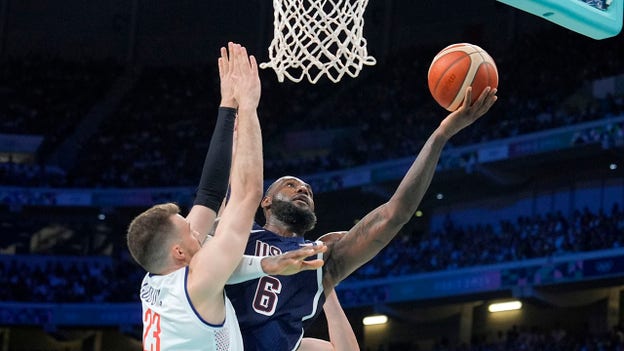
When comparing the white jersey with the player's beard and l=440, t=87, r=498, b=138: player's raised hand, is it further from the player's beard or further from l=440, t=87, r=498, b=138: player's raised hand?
l=440, t=87, r=498, b=138: player's raised hand

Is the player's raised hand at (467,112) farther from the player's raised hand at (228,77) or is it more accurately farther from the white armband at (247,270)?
the white armband at (247,270)

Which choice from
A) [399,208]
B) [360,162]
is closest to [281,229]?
[399,208]

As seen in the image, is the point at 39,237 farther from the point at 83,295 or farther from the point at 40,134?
the point at 83,295

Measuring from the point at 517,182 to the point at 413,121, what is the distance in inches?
113

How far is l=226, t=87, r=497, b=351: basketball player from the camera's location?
14.8 ft

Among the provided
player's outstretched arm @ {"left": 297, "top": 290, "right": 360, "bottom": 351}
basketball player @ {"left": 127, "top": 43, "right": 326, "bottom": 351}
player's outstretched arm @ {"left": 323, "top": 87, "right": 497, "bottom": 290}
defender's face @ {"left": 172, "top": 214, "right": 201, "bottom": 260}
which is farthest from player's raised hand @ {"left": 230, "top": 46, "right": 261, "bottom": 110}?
player's outstretched arm @ {"left": 297, "top": 290, "right": 360, "bottom": 351}

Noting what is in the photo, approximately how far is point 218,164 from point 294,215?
633 mm

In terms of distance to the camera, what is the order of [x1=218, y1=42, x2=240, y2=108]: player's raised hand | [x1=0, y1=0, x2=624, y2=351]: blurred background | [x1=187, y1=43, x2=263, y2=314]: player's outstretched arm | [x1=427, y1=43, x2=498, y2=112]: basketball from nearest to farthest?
[x1=187, y1=43, x2=263, y2=314]: player's outstretched arm, [x1=218, y1=42, x2=240, y2=108]: player's raised hand, [x1=427, y1=43, x2=498, y2=112]: basketball, [x1=0, y1=0, x2=624, y2=351]: blurred background

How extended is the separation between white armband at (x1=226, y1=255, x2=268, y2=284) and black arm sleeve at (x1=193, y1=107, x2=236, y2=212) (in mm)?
492

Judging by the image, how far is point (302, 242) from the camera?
4852mm

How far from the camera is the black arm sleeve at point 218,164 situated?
13.9ft

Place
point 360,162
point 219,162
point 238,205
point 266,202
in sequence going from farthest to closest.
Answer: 1. point 360,162
2. point 266,202
3. point 219,162
4. point 238,205

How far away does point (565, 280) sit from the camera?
1750cm

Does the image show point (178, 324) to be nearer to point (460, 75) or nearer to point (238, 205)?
point (238, 205)
